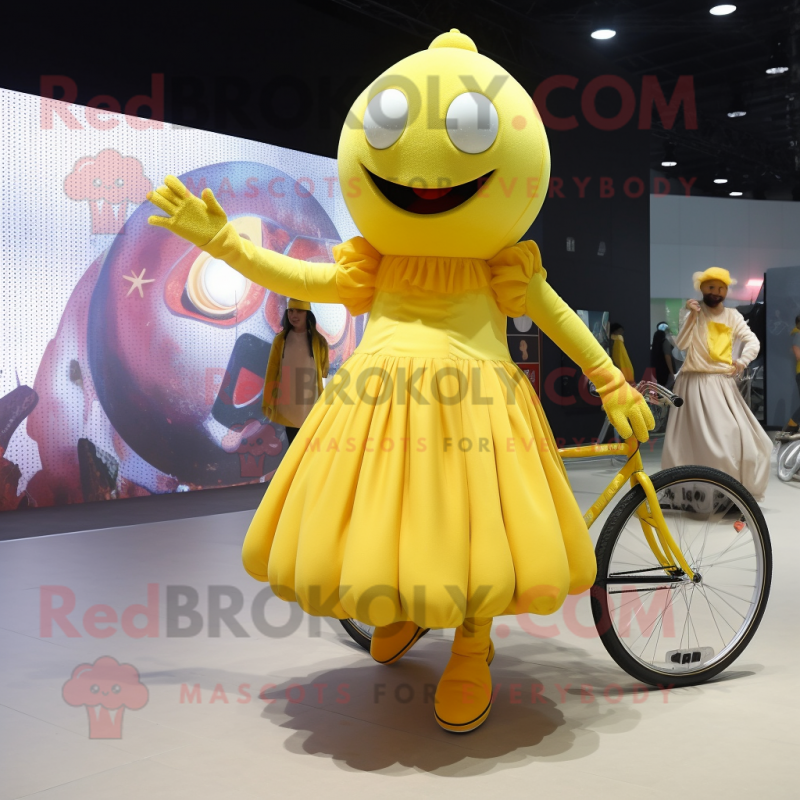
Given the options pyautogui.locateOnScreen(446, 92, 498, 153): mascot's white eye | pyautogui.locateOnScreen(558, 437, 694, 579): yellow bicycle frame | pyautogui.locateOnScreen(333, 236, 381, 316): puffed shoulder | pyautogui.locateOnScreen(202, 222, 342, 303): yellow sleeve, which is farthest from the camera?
pyautogui.locateOnScreen(558, 437, 694, 579): yellow bicycle frame

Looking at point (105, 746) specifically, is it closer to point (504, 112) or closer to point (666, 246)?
point (504, 112)

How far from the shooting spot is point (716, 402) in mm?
5336

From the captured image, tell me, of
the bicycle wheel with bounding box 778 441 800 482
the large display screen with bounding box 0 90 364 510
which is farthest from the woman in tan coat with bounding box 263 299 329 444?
the bicycle wheel with bounding box 778 441 800 482

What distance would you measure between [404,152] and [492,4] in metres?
7.17

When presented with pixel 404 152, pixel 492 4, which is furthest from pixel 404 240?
pixel 492 4

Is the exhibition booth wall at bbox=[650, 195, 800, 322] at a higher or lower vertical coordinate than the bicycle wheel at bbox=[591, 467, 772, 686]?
higher

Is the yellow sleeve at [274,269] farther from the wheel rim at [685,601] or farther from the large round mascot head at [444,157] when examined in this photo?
the wheel rim at [685,601]

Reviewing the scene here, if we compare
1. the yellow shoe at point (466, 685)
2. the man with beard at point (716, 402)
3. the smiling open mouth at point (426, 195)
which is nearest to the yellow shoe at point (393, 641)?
the yellow shoe at point (466, 685)

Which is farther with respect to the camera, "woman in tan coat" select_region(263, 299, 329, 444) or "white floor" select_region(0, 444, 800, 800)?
"woman in tan coat" select_region(263, 299, 329, 444)

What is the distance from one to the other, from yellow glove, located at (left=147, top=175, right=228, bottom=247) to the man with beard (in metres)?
3.86

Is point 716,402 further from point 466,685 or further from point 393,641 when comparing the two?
point 466,685

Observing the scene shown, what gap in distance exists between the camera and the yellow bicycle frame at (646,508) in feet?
7.98

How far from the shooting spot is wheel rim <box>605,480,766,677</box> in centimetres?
252

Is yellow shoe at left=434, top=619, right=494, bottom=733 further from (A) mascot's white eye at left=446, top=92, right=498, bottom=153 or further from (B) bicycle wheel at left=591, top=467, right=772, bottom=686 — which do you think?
(A) mascot's white eye at left=446, top=92, right=498, bottom=153
